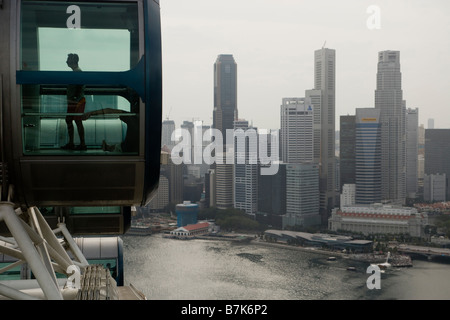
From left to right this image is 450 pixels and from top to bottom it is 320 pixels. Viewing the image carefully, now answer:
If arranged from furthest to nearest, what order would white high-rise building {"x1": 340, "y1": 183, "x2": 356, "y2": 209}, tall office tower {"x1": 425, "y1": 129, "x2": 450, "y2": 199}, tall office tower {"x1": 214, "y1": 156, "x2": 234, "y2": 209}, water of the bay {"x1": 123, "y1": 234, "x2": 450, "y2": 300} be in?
tall office tower {"x1": 425, "y1": 129, "x2": 450, "y2": 199} → tall office tower {"x1": 214, "y1": 156, "x2": 234, "y2": 209} → white high-rise building {"x1": 340, "y1": 183, "x2": 356, "y2": 209} → water of the bay {"x1": 123, "y1": 234, "x2": 450, "y2": 300}

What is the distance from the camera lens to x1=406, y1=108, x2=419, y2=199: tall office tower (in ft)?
143

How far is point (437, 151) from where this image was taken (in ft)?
146

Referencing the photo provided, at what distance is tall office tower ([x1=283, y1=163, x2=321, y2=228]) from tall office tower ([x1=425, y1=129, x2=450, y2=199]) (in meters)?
8.81

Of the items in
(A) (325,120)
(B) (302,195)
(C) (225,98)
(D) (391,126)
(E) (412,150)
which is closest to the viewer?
(B) (302,195)

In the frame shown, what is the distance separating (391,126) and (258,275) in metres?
20.5

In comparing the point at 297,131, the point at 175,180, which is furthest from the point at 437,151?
the point at 175,180

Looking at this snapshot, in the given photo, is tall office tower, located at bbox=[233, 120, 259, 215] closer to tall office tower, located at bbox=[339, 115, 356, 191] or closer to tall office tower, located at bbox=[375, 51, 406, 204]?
tall office tower, located at bbox=[339, 115, 356, 191]

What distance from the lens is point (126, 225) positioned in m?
4.69

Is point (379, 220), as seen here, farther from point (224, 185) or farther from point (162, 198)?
point (162, 198)

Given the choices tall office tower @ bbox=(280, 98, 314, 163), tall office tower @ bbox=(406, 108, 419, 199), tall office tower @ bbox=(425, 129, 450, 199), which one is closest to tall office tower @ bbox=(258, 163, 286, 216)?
tall office tower @ bbox=(280, 98, 314, 163)

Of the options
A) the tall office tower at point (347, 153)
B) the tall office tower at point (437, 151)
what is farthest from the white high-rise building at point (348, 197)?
the tall office tower at point (437, 151)

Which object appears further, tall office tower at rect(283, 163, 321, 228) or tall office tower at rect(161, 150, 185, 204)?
tall office tower at rect(161, 150, 185, 204)

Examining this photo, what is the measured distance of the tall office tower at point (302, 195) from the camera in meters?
39.0

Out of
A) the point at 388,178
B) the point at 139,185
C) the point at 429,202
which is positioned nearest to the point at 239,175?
the point at 388,178
